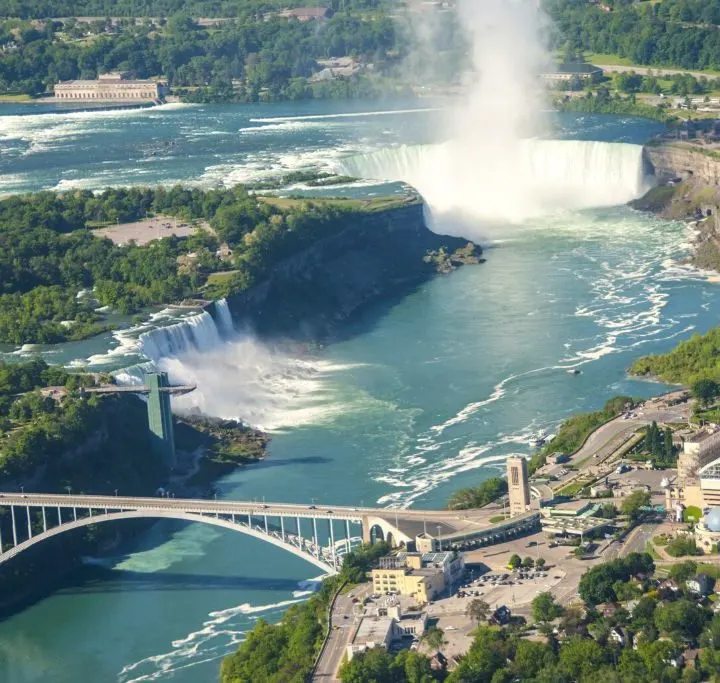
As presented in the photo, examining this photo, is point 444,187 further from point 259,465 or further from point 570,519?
point 570,519

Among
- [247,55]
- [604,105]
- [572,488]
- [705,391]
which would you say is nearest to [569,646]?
[572,488]

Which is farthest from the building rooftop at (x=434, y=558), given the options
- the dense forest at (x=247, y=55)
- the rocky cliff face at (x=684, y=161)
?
the dense forest at (x=247, y=55)

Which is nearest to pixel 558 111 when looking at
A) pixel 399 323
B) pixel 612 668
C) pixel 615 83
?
pixel 615 83

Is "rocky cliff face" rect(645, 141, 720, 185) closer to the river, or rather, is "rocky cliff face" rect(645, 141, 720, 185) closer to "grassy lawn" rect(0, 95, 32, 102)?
the river

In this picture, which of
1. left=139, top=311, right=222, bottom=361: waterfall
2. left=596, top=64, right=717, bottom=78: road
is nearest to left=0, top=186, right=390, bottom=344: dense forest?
left=139, top=311, right=222, bottom=361: waterfall

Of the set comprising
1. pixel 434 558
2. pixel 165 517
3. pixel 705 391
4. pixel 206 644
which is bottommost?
pixel 206 644

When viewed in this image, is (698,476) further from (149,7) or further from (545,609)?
(149,7)

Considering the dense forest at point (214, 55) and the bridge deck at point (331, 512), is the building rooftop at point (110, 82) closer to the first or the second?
the dense forest at point (214, 55)
